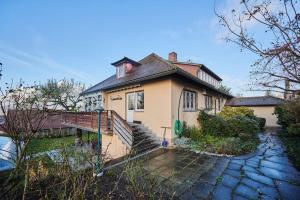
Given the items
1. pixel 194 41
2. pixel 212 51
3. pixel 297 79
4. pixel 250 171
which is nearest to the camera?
pixel 297 79

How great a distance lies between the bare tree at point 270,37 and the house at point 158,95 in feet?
15.2

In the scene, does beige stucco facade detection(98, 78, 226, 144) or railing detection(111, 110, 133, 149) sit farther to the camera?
beige stucco facade detection(98, 78, 226, 144)

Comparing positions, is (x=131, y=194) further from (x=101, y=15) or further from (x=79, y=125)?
(x=79, y=125)

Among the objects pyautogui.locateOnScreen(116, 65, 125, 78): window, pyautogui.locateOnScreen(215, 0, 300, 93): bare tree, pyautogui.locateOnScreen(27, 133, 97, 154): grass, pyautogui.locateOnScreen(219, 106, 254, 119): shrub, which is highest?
pyautogui.locateOnScreen(116, 65, 125, 78): window

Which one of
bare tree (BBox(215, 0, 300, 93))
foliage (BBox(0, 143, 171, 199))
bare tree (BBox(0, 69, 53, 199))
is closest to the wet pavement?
foliage (BBox(0, 143, 171, 199))

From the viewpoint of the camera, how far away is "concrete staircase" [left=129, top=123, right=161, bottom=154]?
28.8 feet

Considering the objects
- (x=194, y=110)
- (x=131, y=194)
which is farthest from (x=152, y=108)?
(x=131, y=194)

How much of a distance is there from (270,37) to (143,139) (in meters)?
6.92

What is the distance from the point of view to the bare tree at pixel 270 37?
10.5 ft

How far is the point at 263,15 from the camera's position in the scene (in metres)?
3.70

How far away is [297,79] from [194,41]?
6845 millimetres

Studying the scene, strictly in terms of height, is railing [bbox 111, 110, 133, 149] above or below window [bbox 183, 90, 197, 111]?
below

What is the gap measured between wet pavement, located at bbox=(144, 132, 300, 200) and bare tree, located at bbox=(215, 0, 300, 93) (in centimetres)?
258

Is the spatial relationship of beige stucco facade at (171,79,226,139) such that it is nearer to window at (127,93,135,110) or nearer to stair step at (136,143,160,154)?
stair step at (136,143,160,154)
